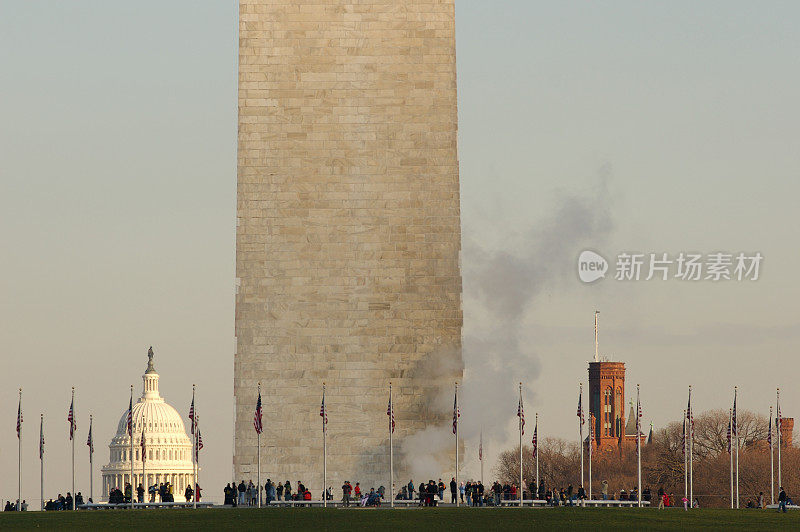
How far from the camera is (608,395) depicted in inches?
7470

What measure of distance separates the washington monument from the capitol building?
3759 inches

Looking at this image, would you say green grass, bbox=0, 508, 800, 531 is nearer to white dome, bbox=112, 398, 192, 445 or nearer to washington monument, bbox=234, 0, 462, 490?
washington monument, bbox=234, 0, 462, 490

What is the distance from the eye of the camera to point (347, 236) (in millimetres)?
76062

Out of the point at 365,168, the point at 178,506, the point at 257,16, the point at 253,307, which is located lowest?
the point at 178,506

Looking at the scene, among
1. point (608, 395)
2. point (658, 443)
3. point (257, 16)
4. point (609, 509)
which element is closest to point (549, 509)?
point (609, 509)

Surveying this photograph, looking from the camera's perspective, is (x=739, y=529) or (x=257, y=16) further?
(x=257, y=16)

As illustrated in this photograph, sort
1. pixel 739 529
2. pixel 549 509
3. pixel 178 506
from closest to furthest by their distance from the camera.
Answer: pixel 739 529, pixel 549 509, pixel 178 506

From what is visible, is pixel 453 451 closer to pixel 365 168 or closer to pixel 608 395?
pixel 365 168

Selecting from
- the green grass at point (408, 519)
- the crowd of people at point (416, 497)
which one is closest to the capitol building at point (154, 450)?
the crowd of people at point (416, 497)

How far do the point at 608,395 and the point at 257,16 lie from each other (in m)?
119

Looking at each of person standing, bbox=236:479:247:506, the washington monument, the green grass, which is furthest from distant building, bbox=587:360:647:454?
the green grass

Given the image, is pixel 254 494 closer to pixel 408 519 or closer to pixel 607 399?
pixel 408 519

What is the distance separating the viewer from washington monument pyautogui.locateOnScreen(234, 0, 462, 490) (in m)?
75.6

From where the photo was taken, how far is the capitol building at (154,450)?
6732 inches
